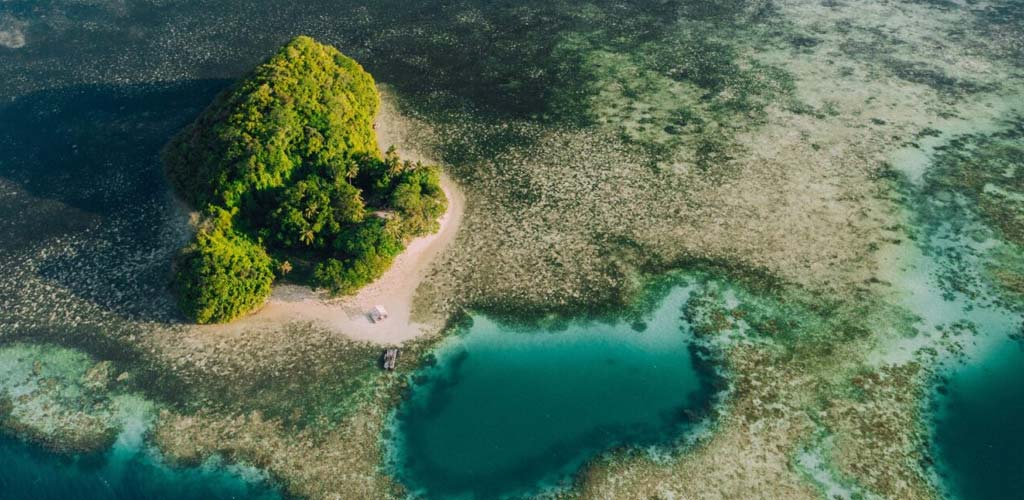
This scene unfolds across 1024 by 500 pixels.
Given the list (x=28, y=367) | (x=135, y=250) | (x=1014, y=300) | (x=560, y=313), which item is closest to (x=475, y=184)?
(x=560, y=313)

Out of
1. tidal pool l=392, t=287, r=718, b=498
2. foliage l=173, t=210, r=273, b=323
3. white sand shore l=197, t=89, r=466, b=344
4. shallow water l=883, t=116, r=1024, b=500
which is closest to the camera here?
shallow water l=883, t=116, r=1024, b=500

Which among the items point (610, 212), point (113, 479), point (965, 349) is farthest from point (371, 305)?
point (965, 349)

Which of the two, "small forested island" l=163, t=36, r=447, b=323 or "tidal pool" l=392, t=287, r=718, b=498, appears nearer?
"tidal pool" l=392, t=287, r=718, b=498

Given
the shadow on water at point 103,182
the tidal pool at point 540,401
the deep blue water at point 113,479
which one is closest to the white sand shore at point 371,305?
the tidal pool at point 540,401

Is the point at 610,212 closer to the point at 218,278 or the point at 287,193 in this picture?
the point at 287,193

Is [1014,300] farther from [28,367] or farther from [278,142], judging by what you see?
[28,367]

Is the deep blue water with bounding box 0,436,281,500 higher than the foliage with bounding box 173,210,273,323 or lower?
lower

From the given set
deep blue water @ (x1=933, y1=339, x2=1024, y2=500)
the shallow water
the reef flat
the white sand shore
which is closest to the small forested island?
the white sand shore

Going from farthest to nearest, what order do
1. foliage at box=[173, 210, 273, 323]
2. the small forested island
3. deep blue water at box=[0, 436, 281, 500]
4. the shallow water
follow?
the small forested island
foliage at box=[173, 210, 273, 323]
the shallow water
deep blue water at box=[0, 436, 281, 500]

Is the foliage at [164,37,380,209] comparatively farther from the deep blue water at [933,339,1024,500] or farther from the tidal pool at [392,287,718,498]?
the deep blue water at [933,339,1024,500]
